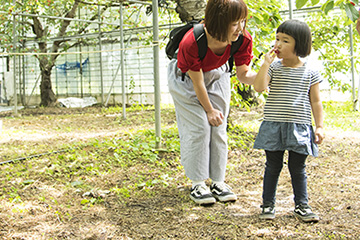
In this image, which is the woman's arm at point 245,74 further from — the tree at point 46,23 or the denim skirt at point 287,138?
the tree at point 46,23

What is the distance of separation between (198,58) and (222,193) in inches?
34.9

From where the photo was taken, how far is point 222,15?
6.51 ft

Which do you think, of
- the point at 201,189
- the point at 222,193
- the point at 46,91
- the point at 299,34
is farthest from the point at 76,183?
the point at 46,91

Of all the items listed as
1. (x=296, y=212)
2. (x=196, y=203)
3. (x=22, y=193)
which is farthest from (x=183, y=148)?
(x=22, y=193)

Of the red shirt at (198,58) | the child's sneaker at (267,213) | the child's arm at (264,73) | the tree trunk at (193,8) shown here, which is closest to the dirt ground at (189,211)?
the child's sneaker at (267,213)

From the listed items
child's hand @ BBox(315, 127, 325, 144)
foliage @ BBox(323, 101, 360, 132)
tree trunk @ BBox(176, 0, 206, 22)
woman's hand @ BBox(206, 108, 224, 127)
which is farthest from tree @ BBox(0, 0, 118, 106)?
child's hand @ BBox(315, 127, 325, 144)

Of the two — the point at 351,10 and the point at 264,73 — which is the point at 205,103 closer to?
the point at 264,73

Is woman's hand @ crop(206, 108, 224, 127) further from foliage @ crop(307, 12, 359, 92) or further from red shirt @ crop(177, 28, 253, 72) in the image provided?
foliage @ crop(307, 12, 359, 92)

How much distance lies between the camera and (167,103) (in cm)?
1140

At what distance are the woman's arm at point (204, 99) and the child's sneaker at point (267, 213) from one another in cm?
59

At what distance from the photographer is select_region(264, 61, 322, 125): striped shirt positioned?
82.8 inches

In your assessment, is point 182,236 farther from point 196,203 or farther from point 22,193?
point 22,193

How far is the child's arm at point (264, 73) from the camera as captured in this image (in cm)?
204

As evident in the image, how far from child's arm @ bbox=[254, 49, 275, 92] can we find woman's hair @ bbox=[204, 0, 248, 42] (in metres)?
0.24
